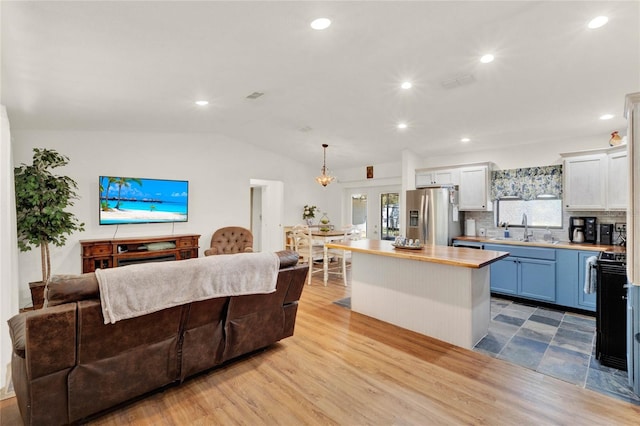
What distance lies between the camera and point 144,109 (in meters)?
3.79

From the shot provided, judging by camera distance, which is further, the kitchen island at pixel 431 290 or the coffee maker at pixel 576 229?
the coffee maker at pixel 576 229

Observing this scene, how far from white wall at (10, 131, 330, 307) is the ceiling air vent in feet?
14.2

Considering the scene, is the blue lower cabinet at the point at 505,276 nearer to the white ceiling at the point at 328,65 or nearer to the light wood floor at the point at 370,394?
the white ceiling at the point at 328,65

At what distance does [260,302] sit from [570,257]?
391 cm

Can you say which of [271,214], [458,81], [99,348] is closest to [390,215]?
[271,214]

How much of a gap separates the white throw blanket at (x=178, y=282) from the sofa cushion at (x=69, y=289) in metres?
0.07

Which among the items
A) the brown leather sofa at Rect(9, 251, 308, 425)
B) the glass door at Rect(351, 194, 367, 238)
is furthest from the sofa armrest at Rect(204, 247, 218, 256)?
the glass door at Rect(351, 194, 367, 238)

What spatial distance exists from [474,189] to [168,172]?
17.6 feet

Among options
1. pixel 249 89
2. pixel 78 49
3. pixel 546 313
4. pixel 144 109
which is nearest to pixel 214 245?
pixel 144 109

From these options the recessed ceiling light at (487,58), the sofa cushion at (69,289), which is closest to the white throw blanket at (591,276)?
the recessed ceiling light at (487,58)

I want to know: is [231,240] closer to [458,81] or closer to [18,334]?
[18,334]

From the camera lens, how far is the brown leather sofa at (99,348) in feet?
5.27

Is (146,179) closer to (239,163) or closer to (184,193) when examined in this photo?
(184,193)

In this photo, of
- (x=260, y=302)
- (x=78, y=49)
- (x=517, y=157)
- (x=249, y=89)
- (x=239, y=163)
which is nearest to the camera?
(x=78, y=49)
